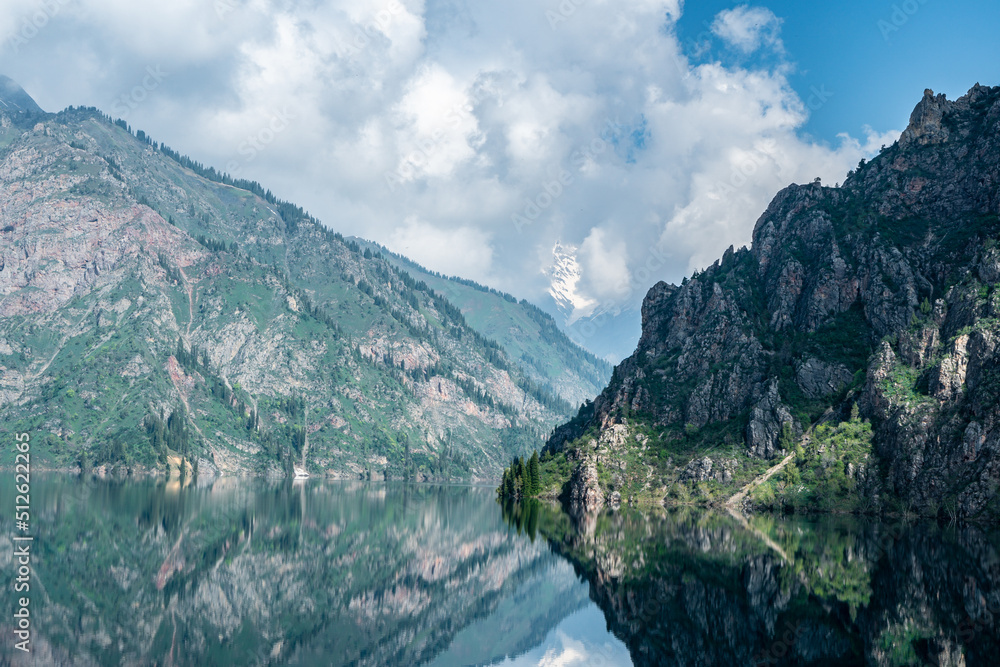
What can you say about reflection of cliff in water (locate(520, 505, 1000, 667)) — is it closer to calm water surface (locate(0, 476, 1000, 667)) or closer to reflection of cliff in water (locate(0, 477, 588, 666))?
calm water surface (locate(0, 476, 1000, 667))

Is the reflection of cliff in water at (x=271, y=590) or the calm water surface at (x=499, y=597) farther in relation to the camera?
the reflection of cliff in water at (x=271, y=590)

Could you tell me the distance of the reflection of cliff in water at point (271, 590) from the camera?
47.2m

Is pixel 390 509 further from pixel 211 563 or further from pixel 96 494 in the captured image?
pixel 211 563

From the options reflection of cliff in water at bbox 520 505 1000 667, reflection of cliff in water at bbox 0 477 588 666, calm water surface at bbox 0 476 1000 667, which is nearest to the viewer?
reflection of cliff in water at bbox 520 505 1000 667

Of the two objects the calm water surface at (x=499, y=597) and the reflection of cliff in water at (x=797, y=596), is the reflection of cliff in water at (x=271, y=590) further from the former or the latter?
the reflection of cliff in water at (x=797, y=596)

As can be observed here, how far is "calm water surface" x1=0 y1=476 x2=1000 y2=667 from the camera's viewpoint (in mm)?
45844

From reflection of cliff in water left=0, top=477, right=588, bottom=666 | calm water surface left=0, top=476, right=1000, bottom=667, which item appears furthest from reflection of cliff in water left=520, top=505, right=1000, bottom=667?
reflection of cliff in water left=0, top=477, right=588, bottom=666

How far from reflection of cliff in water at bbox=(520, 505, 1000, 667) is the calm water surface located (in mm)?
223

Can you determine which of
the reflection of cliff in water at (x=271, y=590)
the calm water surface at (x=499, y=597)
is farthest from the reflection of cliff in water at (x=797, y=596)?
the reflection of cliff in water at (x=271, y=590)

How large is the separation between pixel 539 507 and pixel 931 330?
105 metres

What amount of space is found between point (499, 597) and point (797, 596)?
27944mm

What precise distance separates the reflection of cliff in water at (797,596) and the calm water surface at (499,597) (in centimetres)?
22

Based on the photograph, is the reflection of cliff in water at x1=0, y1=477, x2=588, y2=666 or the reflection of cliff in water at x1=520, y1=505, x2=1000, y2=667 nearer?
the reflection of cliff in water at x1=520, y1=505, x2=1000, y2=667

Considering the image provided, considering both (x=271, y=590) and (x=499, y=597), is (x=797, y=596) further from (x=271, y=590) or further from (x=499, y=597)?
(x=271, y=590)
